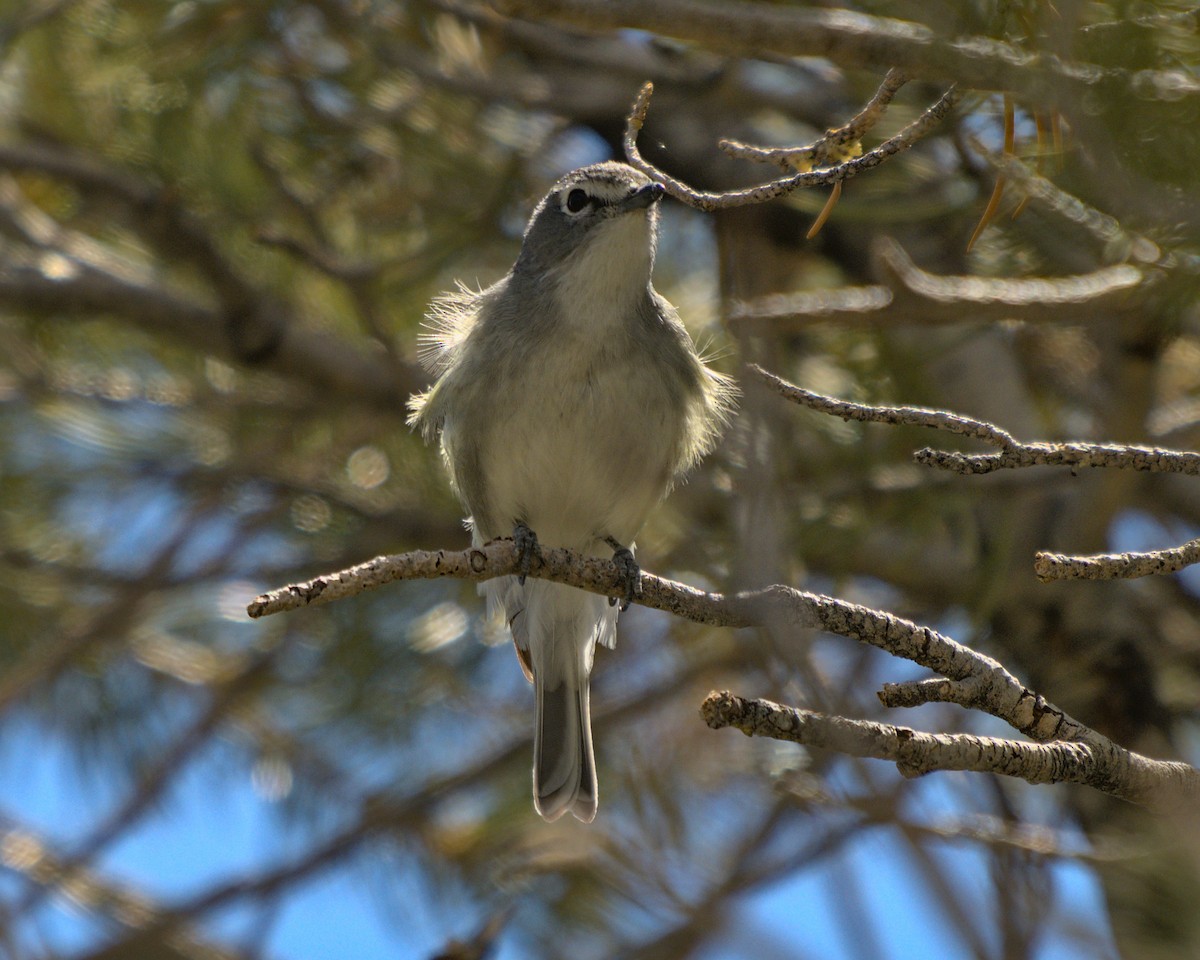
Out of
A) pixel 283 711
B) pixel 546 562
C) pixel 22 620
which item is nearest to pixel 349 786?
pixel 283 711

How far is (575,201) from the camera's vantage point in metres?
3.91

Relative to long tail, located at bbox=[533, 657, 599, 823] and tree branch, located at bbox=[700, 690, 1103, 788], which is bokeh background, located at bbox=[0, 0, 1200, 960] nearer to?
long tail, located at bbox=[533, 657, 599, 823]

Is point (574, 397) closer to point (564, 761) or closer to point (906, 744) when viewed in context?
point (564, 761)

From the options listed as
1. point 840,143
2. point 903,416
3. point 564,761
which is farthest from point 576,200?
point 903,416

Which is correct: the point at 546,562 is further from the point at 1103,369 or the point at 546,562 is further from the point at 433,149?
the point at 433,149

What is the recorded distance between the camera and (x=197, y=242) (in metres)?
4.44

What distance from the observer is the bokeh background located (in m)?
3.84

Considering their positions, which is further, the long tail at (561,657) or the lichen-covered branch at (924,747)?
the long tail at (561,657)

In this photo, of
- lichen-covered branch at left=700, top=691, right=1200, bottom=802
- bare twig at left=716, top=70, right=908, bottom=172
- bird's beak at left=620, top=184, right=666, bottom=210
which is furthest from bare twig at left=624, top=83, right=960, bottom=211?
bird's beak at left=620, top=184, right=666, bottom=210

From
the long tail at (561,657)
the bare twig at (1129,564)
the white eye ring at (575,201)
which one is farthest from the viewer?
the long tail at (561,657)

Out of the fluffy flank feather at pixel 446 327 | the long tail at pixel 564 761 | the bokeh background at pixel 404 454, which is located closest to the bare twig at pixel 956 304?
the bokeh background at pixel 404 454

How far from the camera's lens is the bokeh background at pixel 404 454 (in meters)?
3.84

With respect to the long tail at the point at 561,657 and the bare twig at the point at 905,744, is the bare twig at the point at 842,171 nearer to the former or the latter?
the bare twig at the point at 905,744

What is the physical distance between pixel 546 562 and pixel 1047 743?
3.10 ft
